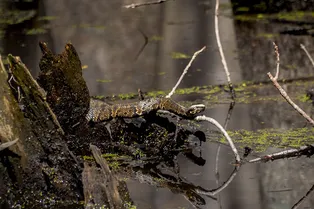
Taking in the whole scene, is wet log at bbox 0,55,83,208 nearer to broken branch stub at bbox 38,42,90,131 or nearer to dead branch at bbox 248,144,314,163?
broken branch stub at bbox 38,42,90,131

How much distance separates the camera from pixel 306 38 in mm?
8375

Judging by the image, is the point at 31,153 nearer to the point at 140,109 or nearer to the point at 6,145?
the point at 6,145

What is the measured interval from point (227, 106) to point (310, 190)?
1.95 metres

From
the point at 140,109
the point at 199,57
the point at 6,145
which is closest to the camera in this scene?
the point at 6,145

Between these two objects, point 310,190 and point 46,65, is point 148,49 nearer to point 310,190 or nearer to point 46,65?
point 46,65

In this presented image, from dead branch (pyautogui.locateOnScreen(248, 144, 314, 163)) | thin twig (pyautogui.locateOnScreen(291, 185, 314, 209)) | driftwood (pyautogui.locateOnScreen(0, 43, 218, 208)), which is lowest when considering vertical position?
thin twig (pyautogui.locateOnScreen(291, 185, 314, 209))

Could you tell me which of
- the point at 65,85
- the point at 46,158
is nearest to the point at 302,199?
the point at 46,158

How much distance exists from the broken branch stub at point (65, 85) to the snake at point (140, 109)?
0.10 m

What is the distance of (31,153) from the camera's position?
4043mm

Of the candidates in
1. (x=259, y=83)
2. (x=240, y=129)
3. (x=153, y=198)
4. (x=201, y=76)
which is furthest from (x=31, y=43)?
(x=153, y=198)

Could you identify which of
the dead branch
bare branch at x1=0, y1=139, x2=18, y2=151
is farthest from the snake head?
bare branch at x1=0, y1=139, x2=18, y2=151

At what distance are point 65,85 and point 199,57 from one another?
3546 mm

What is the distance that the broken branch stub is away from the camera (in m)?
4.45

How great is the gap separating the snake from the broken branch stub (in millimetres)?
97
